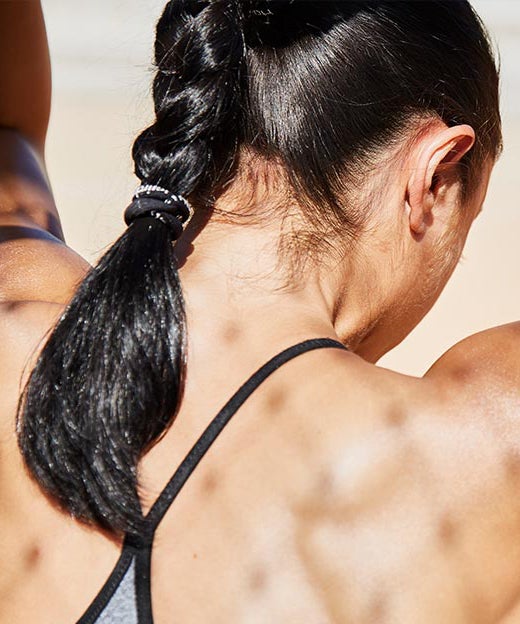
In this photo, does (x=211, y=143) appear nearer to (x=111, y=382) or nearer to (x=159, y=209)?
(x=159, y=209)

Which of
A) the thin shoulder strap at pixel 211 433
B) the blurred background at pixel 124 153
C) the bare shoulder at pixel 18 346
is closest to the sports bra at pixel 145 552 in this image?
the thin shoulder strap at pixel 211 433

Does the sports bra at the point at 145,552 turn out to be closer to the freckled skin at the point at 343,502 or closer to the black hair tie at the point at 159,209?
the freckled skin at the point at 343,502

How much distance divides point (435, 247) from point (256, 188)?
0.27 m

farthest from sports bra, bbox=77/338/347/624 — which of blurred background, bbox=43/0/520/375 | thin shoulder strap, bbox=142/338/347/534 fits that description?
blurred background, bbox=43/0/520/375

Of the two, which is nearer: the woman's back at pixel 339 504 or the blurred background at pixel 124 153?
the woman's back at pixel 339 504

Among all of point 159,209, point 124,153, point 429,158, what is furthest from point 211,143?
point 124,153

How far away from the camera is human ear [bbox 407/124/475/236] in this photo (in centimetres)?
122

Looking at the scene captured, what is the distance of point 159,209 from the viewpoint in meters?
1.13

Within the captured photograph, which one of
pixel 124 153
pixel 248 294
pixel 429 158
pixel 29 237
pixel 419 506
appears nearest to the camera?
pixel 419 506

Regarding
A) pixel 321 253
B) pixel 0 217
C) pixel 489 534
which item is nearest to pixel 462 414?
pixel 489 534

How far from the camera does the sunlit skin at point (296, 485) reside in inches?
38.5

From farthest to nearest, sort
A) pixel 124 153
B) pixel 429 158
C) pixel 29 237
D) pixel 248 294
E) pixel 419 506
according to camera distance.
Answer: pixel 124 153 → pixel 29 237 → pixel 429 158 → pixel 248 294 → pixel 419 506

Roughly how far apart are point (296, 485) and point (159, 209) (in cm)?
32

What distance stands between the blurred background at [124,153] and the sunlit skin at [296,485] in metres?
0.71
